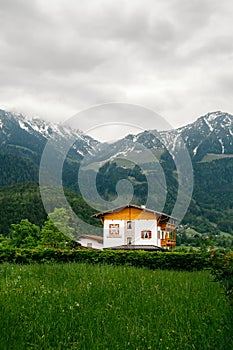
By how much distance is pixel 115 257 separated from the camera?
1853 centimetres

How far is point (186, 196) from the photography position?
704 inches

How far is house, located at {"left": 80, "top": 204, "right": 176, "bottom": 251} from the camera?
3450cm

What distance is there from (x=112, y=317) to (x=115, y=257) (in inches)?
499

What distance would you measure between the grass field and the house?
24.7 metres

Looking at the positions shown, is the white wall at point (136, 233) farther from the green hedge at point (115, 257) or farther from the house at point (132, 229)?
the green hedge at point (115, 257)

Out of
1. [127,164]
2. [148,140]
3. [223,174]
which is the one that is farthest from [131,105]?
[223,174]

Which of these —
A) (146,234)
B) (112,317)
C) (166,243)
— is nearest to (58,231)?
(146,234)

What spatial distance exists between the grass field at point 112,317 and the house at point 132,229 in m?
24.7

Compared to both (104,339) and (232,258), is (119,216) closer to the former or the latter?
(232,258)

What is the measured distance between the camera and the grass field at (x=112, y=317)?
4.79 metres

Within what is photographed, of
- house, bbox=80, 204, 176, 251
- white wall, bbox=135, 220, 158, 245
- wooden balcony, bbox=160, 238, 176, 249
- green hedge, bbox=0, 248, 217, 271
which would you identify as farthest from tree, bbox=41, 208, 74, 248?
wooden balcony, bbox=160, 238, 176, 249

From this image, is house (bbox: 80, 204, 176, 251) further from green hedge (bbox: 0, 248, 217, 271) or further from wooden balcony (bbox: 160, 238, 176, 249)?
green hedge (bbox: 0, 248, 217, 271)

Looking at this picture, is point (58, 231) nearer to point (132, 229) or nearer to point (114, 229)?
point (114, 229)

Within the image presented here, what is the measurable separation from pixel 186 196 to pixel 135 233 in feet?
70.0
